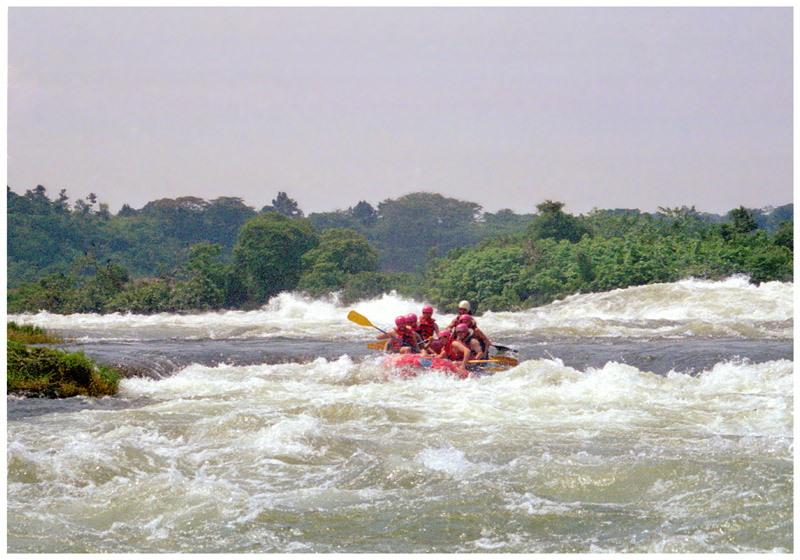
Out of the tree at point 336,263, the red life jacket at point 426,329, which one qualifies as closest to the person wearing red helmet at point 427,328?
the red life jacket at point 426,329

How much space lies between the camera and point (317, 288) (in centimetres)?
3447

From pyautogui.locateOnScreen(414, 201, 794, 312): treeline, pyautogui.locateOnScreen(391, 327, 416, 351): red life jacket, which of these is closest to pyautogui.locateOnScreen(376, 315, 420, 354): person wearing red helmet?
pyautogui.locateOnScreen(391, 327, 416, 351): red life jacket

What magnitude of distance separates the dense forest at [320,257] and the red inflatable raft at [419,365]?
16.9 metres

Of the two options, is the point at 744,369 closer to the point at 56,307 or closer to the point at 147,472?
the point at 147,472

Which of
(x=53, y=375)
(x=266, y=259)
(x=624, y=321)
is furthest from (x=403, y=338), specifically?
(x=266, y=259)

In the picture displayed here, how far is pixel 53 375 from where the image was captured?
9.29 meters

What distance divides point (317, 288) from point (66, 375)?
25.1 meters

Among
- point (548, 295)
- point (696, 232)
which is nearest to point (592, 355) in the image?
point (548, 295)

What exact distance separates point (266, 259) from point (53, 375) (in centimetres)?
2674

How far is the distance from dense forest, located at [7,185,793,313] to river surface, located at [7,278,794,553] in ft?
50.8

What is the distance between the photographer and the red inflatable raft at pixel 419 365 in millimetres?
10430

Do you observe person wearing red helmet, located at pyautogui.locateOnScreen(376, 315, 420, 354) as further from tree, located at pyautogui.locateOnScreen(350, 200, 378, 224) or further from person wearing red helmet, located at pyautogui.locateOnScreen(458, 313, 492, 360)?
tree, located at pyautogui.locateOnScreen(350, 200, 378, 224)

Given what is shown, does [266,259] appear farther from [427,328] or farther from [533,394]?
[533,394]

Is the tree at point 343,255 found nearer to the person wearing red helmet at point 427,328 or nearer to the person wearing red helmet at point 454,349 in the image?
the person wearing red helmet at point 427,328
